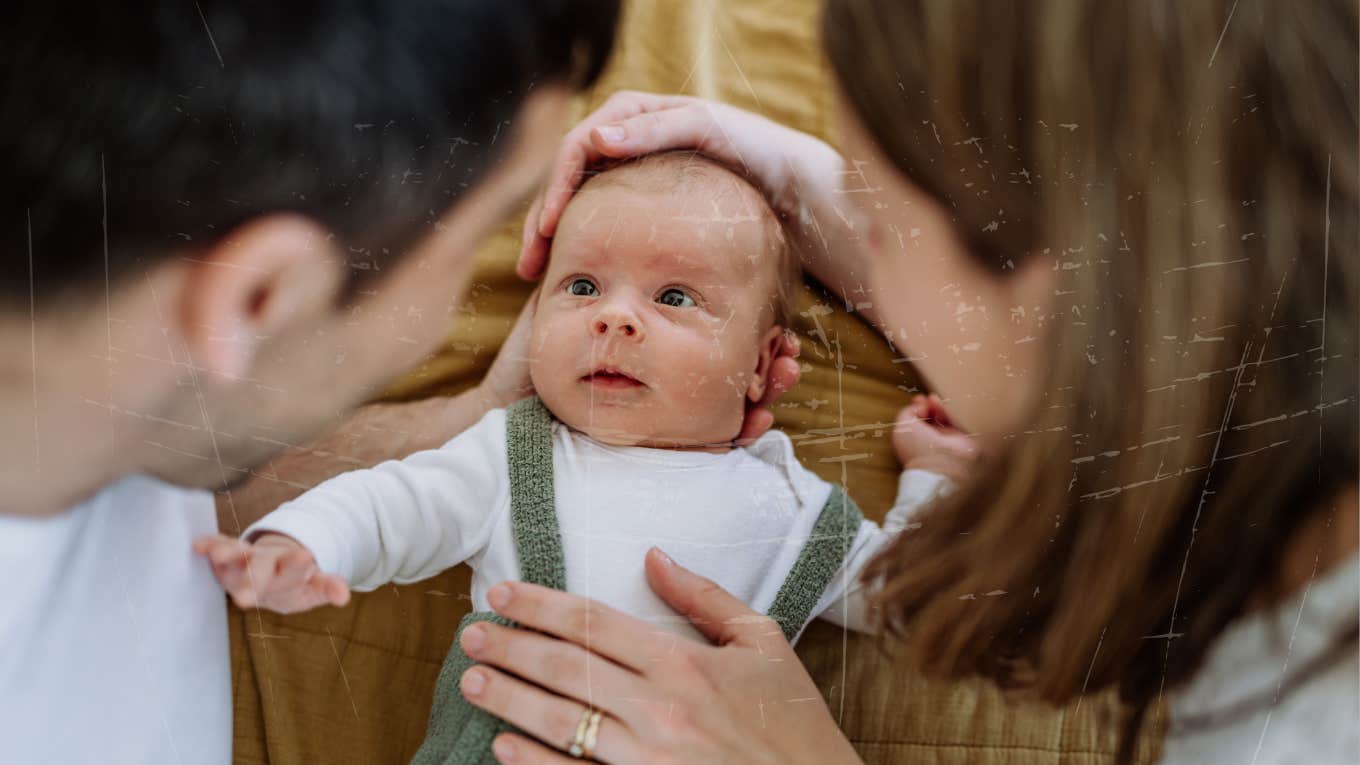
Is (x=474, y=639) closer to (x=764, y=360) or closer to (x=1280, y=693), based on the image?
(x=764, y=360)

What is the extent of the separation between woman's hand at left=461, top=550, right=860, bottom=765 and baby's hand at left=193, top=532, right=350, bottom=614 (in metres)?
0.05

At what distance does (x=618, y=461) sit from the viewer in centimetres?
40

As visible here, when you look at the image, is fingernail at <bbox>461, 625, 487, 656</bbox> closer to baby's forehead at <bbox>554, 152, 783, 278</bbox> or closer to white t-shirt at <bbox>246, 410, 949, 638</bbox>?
white t-shirt at <bbox>246, 410, 949, 638</bbox>

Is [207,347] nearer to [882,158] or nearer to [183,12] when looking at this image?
[183,12]

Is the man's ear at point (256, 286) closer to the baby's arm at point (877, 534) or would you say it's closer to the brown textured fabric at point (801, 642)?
the brown textured fabric at point (801, 642)

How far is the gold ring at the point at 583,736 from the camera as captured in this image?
39cm

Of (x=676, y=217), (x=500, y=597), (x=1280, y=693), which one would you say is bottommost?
(x=1280, y=693)

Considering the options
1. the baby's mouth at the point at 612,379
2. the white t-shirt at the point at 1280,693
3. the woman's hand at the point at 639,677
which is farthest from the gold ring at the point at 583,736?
the white t-shirt at the point at 1280,693

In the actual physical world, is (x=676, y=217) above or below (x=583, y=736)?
above

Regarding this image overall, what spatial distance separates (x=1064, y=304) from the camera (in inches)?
16.7

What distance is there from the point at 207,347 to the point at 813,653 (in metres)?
0.26

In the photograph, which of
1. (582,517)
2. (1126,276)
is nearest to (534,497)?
(582,517)

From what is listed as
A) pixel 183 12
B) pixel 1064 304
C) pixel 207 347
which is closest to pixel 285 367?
pixel 207 347

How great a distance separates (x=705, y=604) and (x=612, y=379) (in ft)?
0.29
